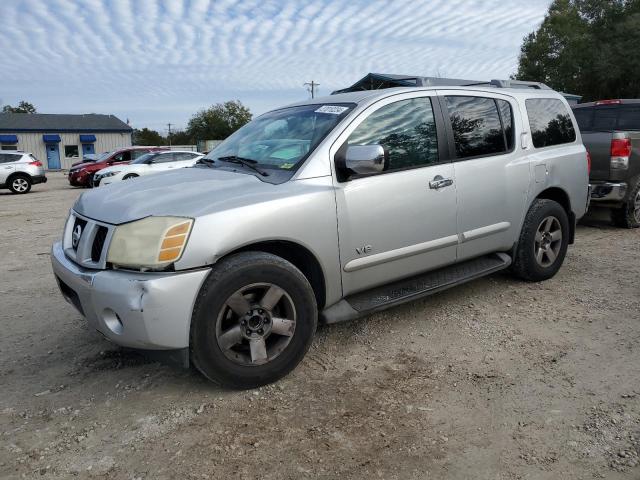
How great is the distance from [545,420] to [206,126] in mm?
80154

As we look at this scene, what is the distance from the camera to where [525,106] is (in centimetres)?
448

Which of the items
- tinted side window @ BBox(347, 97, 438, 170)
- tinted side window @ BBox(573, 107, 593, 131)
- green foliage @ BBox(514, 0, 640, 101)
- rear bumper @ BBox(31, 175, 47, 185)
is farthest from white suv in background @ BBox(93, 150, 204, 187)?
green foliage @ BBox(514, 0, 640, 101)

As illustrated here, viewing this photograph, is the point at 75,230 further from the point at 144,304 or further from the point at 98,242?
the point at 144,304

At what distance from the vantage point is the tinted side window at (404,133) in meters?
3.39

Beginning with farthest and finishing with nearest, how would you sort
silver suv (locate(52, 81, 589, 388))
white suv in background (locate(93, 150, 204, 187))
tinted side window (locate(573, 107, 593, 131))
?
white suv in background (locate(93, 150, 204, 187))
tinted side window (locate(573, 107, 593, 131))
silver suv (locate(52, 81, 589, 388))

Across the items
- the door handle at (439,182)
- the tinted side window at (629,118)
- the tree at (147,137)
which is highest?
the tree at (147,137)

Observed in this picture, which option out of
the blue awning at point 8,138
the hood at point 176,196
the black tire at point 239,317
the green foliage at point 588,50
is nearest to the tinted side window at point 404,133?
the hood at point 176,196

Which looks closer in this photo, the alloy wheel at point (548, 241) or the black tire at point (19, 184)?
the alloy wheel at point (548, 241)

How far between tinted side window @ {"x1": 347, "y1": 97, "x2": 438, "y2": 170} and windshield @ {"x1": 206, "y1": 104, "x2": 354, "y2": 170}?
0.19m

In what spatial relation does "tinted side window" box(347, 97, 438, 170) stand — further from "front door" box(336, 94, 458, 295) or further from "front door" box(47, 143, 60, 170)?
"front door" box(47, 143, 60, 170)

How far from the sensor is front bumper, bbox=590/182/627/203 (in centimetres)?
668

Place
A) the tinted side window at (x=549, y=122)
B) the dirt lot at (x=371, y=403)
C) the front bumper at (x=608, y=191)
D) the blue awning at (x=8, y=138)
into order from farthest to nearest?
1. the blue awning at (x=8, y=138)
2. the front bumper at (x=608, y=191)
3. the tinted side window at (x=549, y=122)
4. the dirt lot at (x=371, y=403)

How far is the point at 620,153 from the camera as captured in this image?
6.59 metres

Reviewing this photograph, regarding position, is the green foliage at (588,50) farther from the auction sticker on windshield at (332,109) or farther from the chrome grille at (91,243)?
the chrome grille at (91,243)
